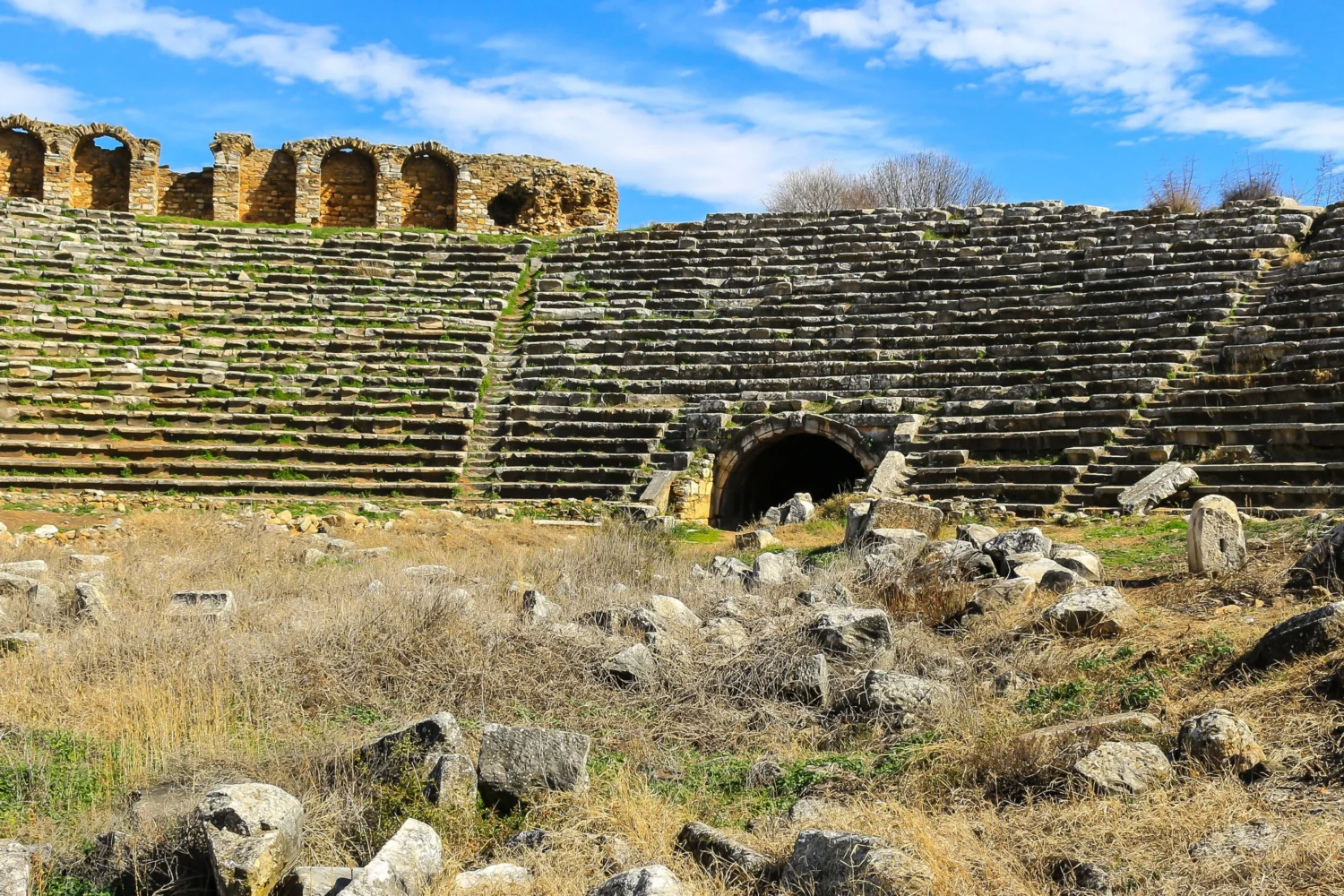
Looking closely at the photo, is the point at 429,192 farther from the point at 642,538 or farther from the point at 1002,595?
the point at 1002,595

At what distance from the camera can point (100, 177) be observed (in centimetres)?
2631

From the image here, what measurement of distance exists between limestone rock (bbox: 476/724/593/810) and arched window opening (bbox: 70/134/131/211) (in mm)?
25044

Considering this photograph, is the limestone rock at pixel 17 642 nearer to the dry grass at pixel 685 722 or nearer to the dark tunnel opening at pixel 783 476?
the dry grass at pixel 685 722

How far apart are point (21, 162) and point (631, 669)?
82.2 feet

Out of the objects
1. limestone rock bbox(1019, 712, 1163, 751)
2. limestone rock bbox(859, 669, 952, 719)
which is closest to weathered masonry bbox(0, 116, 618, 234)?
limestone rock bbox(859, 669, 952, 719)

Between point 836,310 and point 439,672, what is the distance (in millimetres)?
13592

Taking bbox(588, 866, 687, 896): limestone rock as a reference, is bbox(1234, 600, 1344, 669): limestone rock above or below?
above

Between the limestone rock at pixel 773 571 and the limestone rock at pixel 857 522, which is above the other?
the limestone rock at pixel 857 522

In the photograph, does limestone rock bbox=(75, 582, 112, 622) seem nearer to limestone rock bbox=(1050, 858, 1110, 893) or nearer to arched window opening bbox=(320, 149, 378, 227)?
limestone rock bbox=(1050, 858, 1110, 893)

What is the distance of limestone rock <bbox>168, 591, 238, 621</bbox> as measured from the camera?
725 centimetres

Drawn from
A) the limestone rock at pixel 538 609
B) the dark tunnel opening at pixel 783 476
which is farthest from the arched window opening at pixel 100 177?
the limestone rock at pixel 538 609

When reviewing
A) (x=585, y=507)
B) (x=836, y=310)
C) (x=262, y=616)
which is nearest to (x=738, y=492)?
(x=585, y=507)

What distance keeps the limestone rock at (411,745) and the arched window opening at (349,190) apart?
23223 mm

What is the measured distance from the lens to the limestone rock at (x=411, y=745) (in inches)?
190
